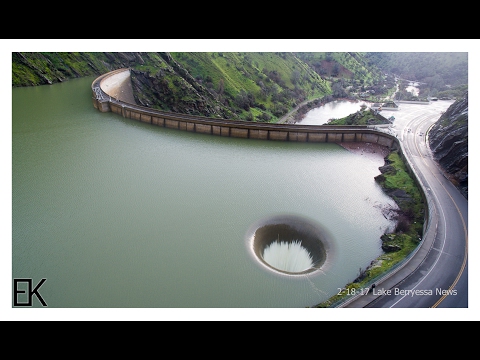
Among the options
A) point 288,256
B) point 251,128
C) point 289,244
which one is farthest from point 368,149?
point 288,256

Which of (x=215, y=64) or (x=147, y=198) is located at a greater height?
(x=215, y=64)

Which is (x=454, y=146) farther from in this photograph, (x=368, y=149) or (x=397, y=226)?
(x=397, y=226)

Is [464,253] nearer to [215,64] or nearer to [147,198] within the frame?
[147,198]

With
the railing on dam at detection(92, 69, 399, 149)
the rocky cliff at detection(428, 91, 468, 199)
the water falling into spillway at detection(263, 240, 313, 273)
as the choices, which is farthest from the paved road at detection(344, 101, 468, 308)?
the railing on dam at detection(92, 69, 399, 149)

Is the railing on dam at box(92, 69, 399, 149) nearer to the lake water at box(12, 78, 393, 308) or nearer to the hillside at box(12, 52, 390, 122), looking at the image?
the lake water at box(12, 78, 393, 308)

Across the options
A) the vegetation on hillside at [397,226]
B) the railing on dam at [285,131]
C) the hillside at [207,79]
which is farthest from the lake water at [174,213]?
the hillside at [207,79]

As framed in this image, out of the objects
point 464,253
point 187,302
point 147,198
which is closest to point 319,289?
point 187,302
